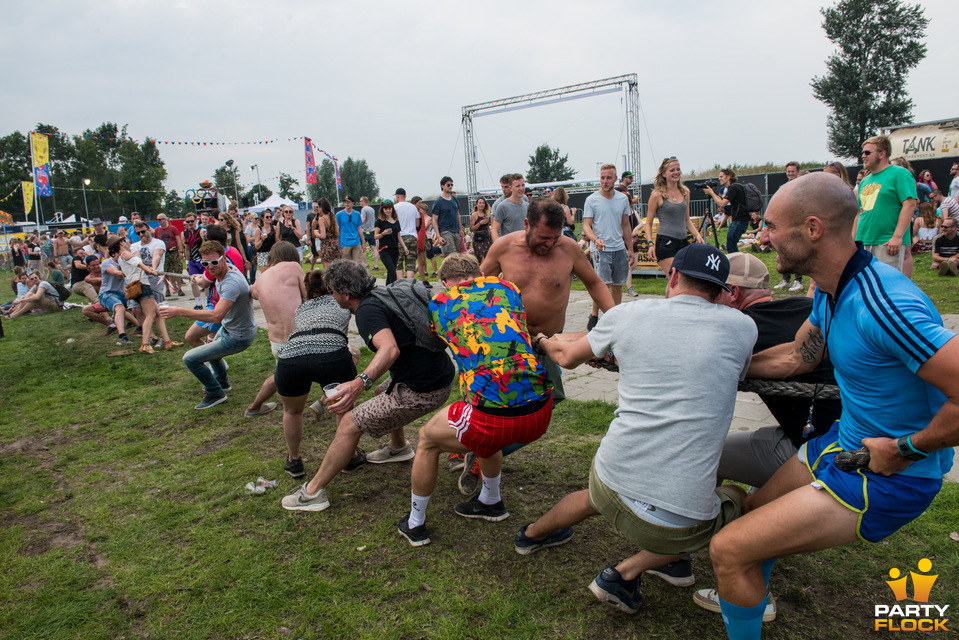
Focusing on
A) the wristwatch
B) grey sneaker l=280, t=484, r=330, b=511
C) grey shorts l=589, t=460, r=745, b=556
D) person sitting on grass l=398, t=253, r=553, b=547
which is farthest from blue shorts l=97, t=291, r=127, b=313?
the wristwatch

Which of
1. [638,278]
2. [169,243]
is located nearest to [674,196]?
[638,278]

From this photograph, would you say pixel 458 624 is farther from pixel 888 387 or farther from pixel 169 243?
pixel 169 243

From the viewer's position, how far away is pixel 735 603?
2.04 meters

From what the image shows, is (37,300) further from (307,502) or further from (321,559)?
(321,559)

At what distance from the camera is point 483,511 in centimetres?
360

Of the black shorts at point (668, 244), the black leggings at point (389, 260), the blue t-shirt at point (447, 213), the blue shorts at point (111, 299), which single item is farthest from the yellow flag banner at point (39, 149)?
the black shorts at point (668, 244)

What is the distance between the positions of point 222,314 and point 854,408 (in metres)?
4.91

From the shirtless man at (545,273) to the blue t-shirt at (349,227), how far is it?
788cm

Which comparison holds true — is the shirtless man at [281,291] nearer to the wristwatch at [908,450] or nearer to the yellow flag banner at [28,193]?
the wristwatch at [908,450]

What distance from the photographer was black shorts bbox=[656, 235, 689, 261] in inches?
294

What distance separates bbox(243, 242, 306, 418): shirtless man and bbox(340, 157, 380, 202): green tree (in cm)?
9968

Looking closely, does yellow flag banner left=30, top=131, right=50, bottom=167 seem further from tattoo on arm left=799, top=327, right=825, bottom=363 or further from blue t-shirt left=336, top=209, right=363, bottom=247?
tattoo on arm left=799, top=327, right=825, bottom=363

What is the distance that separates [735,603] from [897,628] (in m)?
1.03

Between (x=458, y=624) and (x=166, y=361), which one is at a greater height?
(x=166, y=361)
